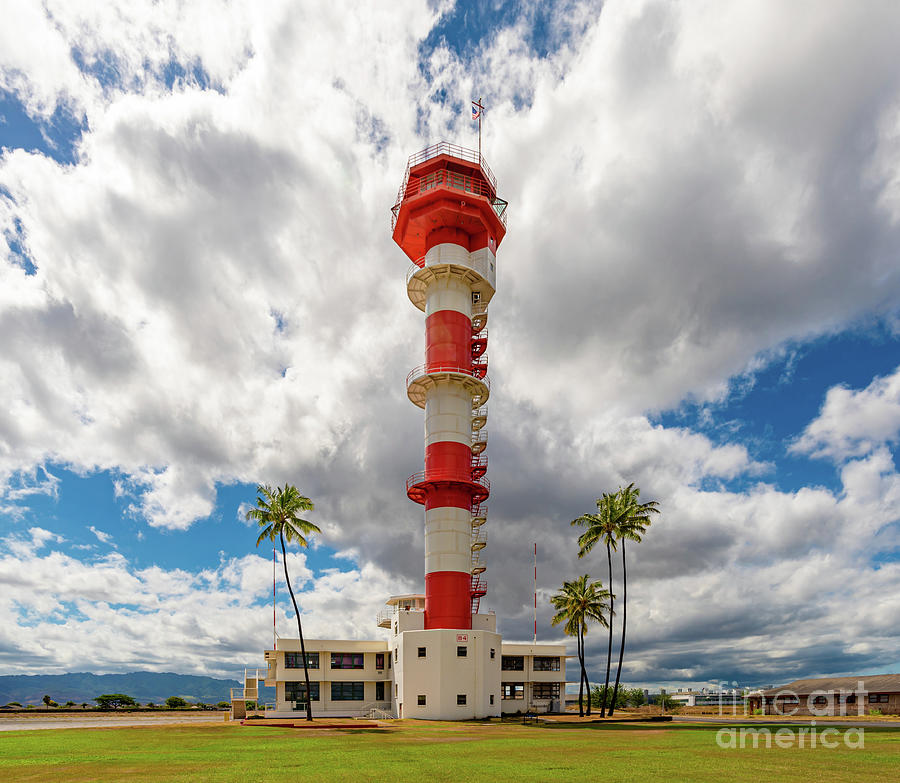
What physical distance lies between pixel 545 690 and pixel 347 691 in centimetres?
2207

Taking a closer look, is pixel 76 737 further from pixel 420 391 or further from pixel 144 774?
pixel 420 391

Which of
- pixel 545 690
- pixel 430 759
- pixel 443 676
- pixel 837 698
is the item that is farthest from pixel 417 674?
pixel 837 698

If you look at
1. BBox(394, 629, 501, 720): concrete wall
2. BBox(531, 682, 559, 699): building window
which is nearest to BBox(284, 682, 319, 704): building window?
BBox(394, 629, 501, 720): concrete wall

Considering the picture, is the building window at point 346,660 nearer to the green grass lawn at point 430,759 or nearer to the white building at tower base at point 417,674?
the white building at tower base at point 417,674

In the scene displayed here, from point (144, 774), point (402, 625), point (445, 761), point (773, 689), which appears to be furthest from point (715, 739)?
point (773, 689)

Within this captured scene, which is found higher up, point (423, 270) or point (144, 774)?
point (423, 270)

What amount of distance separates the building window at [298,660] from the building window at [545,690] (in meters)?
23.7

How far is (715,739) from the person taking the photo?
33.4 meters

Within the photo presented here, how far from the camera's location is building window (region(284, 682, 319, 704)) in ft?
216

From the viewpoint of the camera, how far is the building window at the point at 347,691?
6662cm

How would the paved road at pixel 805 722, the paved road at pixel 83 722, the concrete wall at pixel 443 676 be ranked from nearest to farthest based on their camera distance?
the paved road at pixel 805 722, the paved road at pixel 83 722, the concrete wall at pixel 443 676

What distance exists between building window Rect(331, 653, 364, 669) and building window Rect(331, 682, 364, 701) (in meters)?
1.53

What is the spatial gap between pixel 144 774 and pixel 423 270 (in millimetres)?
49111

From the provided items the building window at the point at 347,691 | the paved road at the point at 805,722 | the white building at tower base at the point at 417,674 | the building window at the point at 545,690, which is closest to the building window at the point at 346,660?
the white building at tower base at the point at 417,674
